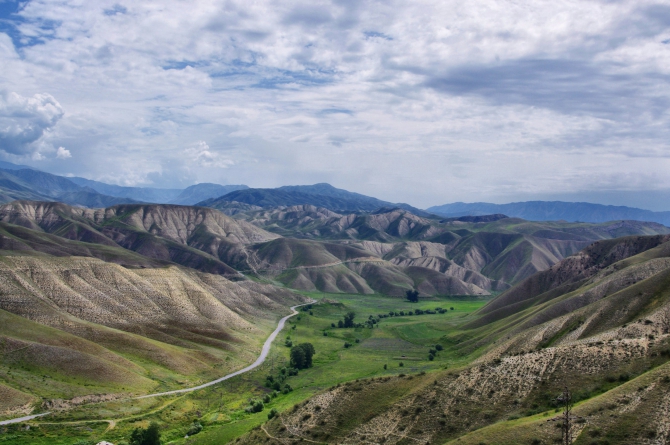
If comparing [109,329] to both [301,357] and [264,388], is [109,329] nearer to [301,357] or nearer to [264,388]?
[264,388]

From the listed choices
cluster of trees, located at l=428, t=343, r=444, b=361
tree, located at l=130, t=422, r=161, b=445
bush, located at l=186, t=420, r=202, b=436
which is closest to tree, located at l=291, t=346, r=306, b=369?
cluster of trees, located at l=428, t=343, r=444, b=361

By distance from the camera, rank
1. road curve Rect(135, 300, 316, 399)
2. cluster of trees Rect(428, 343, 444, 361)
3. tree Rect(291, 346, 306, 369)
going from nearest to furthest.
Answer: road curve Rect(135, 300, 316, 399), tree Rect(291, 346, 306, 369), cluster of trees Rect(428, 343, 444, 361)

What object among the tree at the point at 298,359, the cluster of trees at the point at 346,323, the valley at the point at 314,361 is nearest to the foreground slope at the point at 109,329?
the valley at the point at 314,361

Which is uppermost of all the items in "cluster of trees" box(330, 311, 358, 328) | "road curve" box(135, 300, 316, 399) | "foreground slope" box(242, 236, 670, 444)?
"foreground slope" box(242, 236, 670, 444)

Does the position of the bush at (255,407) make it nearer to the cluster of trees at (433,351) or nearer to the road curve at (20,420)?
the road curve at (20,420)

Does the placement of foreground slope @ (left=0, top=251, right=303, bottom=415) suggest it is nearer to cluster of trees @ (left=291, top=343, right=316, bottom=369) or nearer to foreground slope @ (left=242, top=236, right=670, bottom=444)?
cluster of trees @ (left=291, top=343, right=316, bottom=369)

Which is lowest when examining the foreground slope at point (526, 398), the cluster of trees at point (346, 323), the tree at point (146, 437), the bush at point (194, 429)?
the cluster of trees at point (346, 323)

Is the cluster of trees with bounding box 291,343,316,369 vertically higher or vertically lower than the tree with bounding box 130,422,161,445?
lower

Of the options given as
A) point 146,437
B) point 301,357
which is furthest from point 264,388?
point 146,437

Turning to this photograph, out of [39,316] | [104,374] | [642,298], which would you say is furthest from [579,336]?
[39,316]
